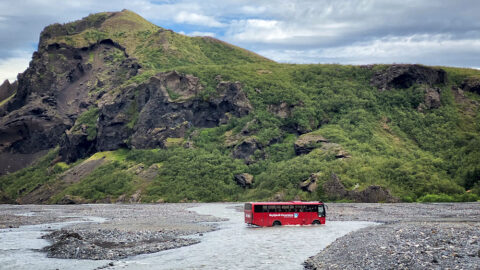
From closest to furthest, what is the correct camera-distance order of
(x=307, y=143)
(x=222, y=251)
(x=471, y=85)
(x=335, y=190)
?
(x=222, y=251)
(x=335, y=190)
(x=307, y=143)
(x=471, y=85)

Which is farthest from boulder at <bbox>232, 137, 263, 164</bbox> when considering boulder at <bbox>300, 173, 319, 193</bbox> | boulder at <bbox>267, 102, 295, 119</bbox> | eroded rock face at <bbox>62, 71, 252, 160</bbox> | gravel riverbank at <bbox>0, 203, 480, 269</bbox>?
gravel riverbank at <bbox>0, 203, 480, 269</bbox>

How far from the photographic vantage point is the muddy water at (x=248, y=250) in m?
39.2

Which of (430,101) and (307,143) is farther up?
(430,101)

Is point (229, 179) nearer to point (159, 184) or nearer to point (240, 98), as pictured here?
point (159, 184)

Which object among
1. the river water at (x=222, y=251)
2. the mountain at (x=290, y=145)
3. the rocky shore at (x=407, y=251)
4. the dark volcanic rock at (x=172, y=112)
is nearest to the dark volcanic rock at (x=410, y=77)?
the mountain at (x=290, y=145)

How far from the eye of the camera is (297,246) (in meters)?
49.1

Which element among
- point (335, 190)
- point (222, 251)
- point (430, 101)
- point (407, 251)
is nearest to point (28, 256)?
point (222, 251)

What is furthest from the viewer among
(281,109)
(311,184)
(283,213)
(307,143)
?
(281,109)

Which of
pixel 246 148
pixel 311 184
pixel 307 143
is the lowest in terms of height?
pixel 311 184

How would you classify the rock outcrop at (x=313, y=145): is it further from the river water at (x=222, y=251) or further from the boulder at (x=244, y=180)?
the river water at (x=222, y=251)

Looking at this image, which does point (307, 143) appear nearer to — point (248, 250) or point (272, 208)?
point (272, 208)

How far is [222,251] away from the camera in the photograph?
153 feet

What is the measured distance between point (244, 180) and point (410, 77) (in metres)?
83.9

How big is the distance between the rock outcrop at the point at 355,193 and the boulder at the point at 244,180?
30.4 metres
